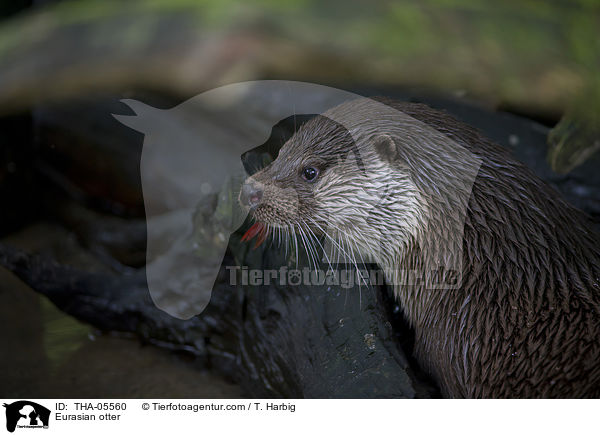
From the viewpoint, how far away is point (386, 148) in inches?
33.4

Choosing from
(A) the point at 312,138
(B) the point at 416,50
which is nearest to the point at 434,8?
(B) the point at 416,50

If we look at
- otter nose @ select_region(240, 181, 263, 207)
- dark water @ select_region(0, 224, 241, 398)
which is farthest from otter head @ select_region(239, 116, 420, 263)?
dark water @ select_region(0, 224, 241, 398)

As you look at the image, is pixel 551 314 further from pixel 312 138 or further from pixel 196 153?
pixel 196 153

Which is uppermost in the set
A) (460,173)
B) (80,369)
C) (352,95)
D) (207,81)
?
(207,81)

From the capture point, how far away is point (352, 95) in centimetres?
78

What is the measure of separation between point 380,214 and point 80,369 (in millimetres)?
702

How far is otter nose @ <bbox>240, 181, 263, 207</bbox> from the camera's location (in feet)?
2.93

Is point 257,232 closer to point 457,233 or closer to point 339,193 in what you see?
point 339,193

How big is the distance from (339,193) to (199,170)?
2.38 feet
